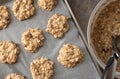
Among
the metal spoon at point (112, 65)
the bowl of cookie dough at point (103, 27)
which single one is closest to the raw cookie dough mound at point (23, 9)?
the bowl of cookie dough at point (103, 27)

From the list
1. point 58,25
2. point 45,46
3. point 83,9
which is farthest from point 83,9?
point 45,46

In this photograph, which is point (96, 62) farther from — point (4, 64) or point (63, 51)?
point (4, 64)

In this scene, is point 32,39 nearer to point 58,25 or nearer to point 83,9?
point 58,25

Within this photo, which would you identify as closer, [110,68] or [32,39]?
[110,68]

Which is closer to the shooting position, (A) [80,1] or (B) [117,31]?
(B) [117,31]

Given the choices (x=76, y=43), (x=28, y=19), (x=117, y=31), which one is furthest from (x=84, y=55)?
(x=28, y=19)

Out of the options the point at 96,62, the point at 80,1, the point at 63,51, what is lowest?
the point at 96,62

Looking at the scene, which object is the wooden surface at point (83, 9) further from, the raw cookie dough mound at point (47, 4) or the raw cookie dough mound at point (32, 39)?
the raw cookie dough mound at point (32, 39)
